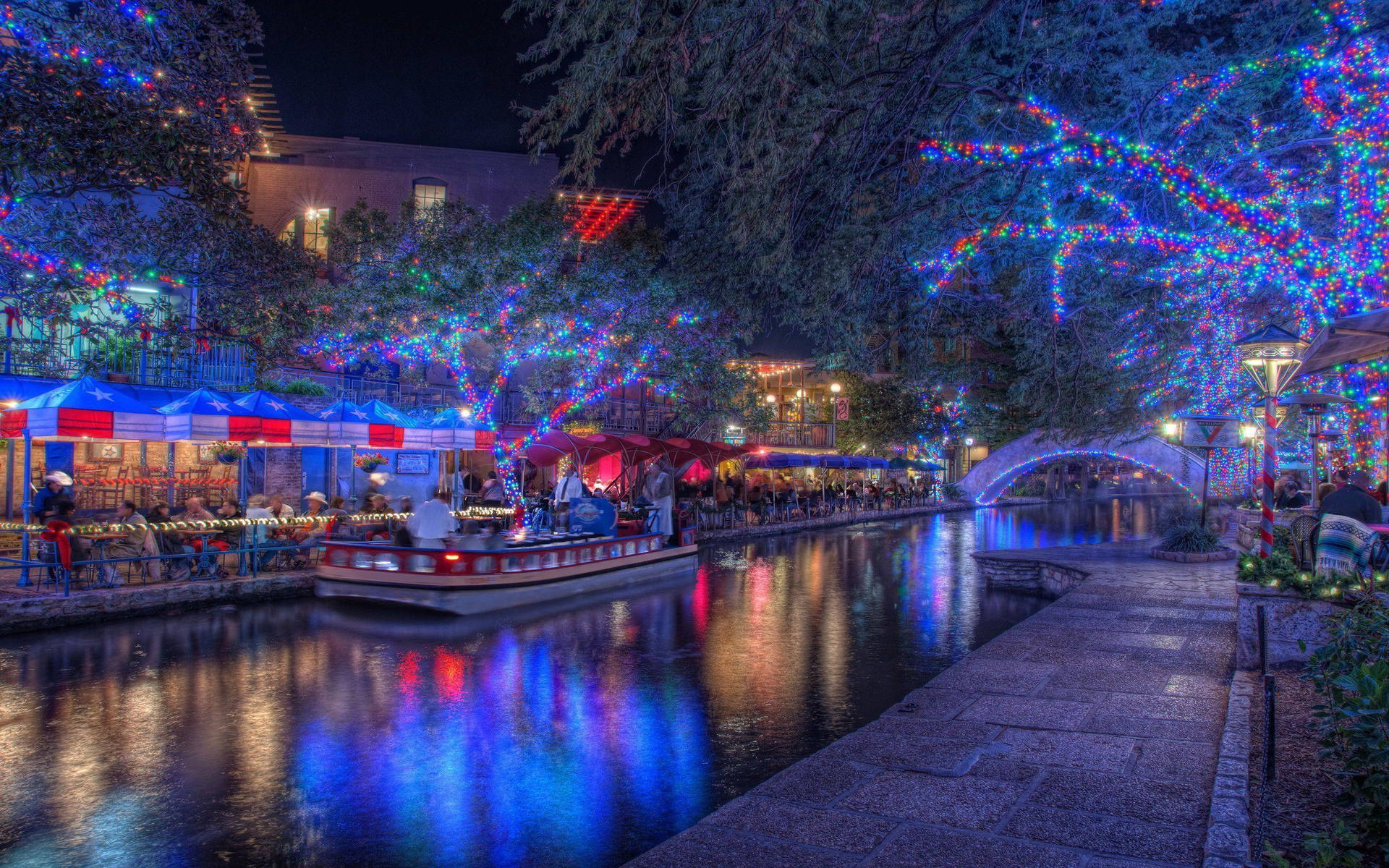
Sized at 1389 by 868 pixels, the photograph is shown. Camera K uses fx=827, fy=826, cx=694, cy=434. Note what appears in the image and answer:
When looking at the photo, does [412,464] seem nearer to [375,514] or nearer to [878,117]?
[375,514]

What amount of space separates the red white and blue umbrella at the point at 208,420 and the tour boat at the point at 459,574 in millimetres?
2564

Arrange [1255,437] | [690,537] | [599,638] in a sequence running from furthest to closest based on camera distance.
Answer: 1. [1255,437]
2. [690,537]
3. [599,638]

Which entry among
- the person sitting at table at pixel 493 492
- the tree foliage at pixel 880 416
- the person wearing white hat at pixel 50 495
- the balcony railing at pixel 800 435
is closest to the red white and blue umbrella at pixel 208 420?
the person wearing white hat at pixel 50 495

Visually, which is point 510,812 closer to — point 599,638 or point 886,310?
point 599,638

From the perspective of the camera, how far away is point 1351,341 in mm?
7418

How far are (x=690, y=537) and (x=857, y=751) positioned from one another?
1405cm

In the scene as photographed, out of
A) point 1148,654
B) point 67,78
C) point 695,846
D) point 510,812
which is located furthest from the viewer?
point 67,78

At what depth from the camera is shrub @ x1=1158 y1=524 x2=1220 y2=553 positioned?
A: 16188mm

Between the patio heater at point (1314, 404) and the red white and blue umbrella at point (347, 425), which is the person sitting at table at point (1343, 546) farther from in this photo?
the red white and blue umbrella at point (347, 425)

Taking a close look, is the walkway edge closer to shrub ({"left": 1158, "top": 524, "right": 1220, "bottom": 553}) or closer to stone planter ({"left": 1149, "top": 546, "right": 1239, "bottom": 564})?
stone planter ({"left": 1149, "top": 546, "right": 1239, "bottom": 564})

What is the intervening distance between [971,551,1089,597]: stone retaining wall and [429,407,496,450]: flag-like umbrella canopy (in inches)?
425

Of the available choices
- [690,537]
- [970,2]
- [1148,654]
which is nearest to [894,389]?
[690,537]

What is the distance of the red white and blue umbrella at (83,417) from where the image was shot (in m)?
11.7

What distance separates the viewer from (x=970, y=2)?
11219mm
